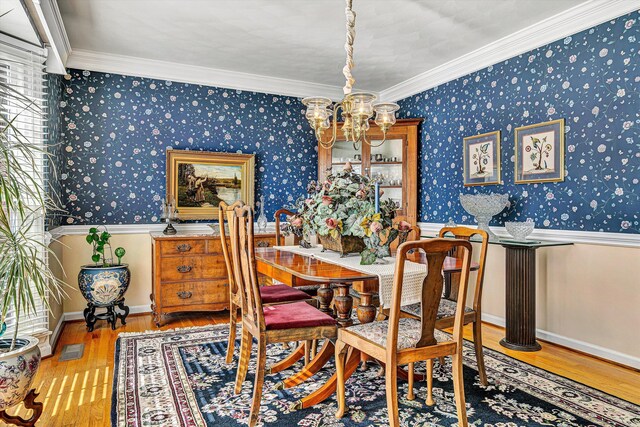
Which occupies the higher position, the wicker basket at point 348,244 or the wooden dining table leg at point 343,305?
the wicker basket at point 348,244

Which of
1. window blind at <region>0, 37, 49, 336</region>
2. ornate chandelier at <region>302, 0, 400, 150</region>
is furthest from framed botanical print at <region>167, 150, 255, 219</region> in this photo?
ornate chandelier at <region>302, 0, 400, 150</region>

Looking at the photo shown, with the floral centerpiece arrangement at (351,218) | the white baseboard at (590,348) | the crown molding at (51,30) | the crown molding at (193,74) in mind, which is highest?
the crown molding at (193,74)

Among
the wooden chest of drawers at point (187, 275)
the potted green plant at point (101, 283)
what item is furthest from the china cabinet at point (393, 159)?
the potted green plant at point (101, 283)

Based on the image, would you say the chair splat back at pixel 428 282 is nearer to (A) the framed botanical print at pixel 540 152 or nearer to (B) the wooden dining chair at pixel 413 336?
(B) the wooden dining chair at pixel 413 336

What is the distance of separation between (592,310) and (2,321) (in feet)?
12.6

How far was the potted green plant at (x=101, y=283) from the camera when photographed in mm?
3895

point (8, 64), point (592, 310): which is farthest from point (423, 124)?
point (8, 64)

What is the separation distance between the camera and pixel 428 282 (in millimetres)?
1961

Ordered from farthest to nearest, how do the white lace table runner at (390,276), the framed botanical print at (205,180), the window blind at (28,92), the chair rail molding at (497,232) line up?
the framed botanical print at (205,180) → the chair rail molding at (497,232) → the window blind at (28,92) → the white lace table runner at (390,276)

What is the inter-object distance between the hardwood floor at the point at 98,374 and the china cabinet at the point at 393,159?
5.71 feet

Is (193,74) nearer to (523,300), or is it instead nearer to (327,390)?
(327,390)

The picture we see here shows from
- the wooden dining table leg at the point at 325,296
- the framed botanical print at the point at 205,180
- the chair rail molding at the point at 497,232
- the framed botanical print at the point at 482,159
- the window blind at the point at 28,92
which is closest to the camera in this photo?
the wooden dining table leg at the point at 325,296

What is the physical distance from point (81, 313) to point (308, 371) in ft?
9.48

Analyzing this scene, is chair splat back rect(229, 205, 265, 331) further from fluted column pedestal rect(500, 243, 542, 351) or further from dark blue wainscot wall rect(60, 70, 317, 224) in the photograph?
dark blue wainscot wall rect(60, 70, 317, 224)
